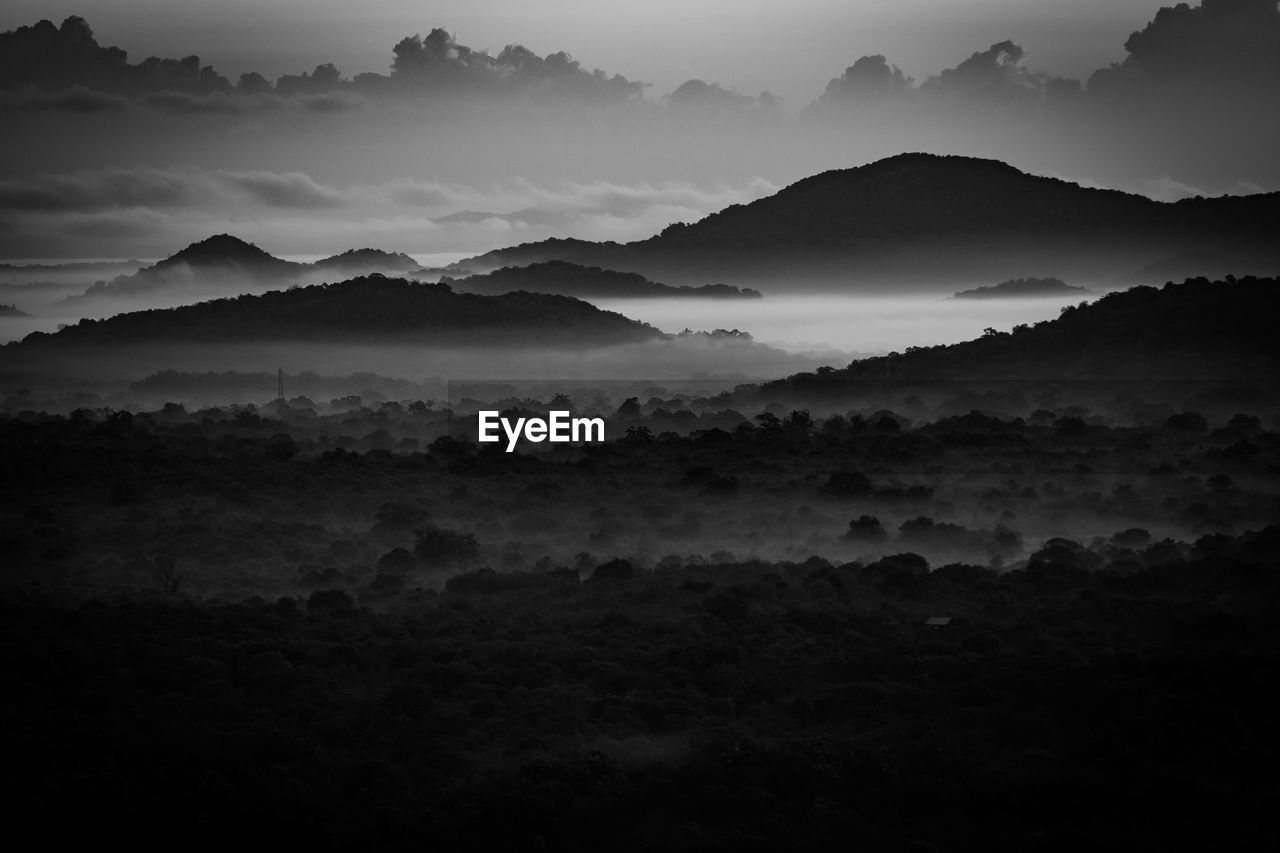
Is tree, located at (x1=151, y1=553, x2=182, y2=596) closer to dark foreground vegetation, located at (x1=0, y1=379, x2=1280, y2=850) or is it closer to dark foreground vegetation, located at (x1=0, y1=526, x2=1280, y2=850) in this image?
dark foreground vegetation, located at (x1=0, y1=379, x2=1280, y2=850)

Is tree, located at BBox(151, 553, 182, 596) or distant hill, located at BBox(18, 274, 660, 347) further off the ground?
distant hill, located at BBox(18, 274, 660, 347)

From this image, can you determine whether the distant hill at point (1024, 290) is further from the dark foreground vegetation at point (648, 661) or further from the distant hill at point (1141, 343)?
the dark foreground vegetation at point (648, 661)

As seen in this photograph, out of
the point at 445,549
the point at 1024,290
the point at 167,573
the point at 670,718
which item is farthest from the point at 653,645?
the point at 1024,290

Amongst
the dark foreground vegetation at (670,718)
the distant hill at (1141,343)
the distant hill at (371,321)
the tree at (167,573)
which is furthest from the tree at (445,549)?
the distant hill at (371,321)

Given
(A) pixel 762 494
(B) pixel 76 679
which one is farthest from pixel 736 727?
(A) pixel 762 494

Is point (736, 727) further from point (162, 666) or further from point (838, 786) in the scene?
point (162, 666)

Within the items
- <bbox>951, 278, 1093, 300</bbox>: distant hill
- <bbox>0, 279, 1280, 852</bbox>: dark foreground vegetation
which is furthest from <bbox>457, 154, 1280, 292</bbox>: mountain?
<bbox>0, 279, 1280, 852</bbox>: dark foreground vegetation

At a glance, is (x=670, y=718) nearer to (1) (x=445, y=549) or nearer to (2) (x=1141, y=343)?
(1) (x=445, y=549)
